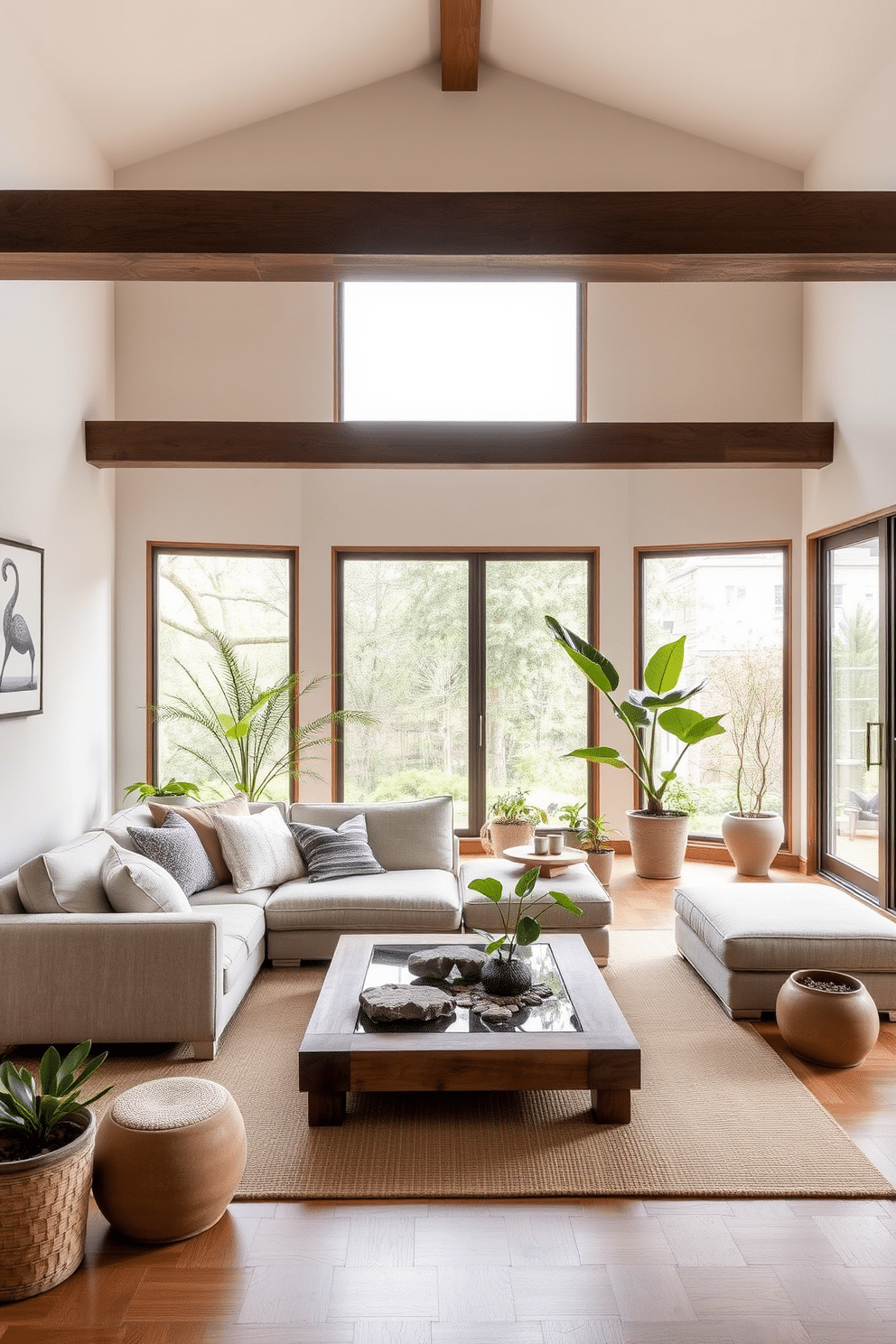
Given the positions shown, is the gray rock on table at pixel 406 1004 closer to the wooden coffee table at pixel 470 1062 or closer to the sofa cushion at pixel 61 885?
the wooden coffee table at pixel 470 1062

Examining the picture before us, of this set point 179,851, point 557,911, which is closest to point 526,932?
point 557,911

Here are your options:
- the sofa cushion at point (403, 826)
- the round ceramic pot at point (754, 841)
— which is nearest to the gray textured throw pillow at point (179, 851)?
the sofa cushion at point (403, 826)

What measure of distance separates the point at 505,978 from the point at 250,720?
146 inches

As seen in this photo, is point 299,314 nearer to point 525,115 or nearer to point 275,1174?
point 525,115

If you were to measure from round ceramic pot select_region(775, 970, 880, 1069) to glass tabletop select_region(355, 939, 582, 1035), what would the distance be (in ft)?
2.85

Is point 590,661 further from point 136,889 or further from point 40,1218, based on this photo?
point 40,1218

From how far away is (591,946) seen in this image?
15.5ft

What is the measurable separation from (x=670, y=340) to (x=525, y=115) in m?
1.82

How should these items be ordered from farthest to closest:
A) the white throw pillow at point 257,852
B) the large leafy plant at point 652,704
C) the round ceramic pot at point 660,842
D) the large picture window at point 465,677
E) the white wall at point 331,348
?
the large picture window at point 465,677
the white wall at point 331,348
the round ceramic pot at point 660,842
the large leafy plant at point 652,704
the white throw pillow at point 257,852

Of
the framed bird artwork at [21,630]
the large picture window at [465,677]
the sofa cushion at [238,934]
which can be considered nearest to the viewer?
the sofa cushion at [238,934]

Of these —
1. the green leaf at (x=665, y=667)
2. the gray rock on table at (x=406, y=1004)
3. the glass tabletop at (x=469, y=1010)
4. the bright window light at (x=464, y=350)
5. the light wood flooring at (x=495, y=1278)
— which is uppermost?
the bright window light at (x=464, y=350)

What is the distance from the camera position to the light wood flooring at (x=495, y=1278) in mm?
2197

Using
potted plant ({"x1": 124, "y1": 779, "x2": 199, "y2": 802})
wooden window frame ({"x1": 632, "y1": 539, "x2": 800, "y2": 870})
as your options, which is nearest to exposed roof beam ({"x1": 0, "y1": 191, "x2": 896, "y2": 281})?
potted plant ({"x1": 124, "y1": 779, "x2": 199, "y2": 802})

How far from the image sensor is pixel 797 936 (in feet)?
13.0
